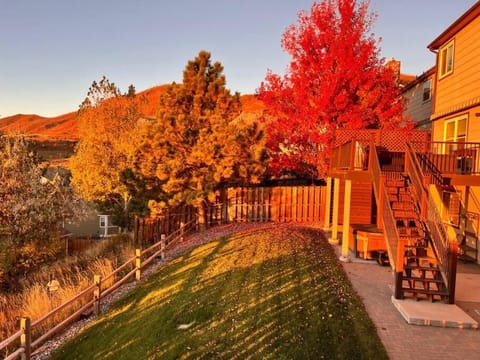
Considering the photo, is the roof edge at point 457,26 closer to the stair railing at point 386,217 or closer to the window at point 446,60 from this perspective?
the window at point 446,60

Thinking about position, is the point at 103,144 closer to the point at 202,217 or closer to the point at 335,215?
the point at 202,217

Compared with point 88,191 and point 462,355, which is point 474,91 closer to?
point 462,355

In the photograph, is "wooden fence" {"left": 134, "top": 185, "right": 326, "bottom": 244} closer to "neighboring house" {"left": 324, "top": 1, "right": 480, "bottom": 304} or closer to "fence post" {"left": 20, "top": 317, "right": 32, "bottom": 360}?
"neighboring house" {"left": 324, "top": 1, "right": 480, "bottom": 304}

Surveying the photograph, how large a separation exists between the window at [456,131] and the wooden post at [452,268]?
5.61 m

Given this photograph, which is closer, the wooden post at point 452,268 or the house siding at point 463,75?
the wooden post at point 452,268

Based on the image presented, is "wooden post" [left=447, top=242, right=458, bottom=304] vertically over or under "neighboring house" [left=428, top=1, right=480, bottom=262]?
under

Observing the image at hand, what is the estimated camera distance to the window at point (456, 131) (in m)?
12.1

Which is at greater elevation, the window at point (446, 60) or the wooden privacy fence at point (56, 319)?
the window at point (446, 60)

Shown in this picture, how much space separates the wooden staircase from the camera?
7.73 metres

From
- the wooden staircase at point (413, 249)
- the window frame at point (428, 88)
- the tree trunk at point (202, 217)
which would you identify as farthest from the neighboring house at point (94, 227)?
the window frame at point (428, 88)

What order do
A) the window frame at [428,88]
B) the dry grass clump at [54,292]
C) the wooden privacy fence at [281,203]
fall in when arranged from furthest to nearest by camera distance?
the wooden privacy fence at [281,203], the window frame at [428,88], the dry grass clump at [54,292]

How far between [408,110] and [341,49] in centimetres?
748

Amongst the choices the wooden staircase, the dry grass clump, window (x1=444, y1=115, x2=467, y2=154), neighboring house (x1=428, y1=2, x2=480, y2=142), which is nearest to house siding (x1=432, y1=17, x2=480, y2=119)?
neighboring house (x1=428, y1=2, x2=480, y2=142)

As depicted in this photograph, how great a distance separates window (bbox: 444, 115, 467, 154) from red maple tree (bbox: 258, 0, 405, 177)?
10.1ft
